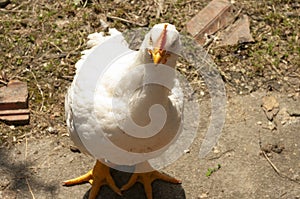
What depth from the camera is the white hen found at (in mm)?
2598

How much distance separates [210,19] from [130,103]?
2.08 m

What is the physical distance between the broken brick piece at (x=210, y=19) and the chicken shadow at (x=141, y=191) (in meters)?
1.45

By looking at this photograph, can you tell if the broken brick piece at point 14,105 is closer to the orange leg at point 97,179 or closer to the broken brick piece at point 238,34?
the orange leg at point 97,179

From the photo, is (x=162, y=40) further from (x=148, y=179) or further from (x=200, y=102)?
(x=200, y=102)

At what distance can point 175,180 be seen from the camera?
3.49 meters

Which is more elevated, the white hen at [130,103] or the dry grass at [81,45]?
the white hen at [130,103]

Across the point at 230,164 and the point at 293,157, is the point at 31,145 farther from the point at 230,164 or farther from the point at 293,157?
the point at 293,157

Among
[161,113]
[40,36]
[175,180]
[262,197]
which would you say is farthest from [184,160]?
[40,36]

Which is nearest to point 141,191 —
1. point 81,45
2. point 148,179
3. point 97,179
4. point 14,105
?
point 148,179

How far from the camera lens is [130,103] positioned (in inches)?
108

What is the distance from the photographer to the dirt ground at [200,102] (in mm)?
3506

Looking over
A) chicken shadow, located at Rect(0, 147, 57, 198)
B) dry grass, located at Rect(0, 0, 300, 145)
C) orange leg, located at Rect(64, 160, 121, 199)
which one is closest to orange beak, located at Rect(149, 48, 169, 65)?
orange leg, located at Rect(64, 160, 121, 199)

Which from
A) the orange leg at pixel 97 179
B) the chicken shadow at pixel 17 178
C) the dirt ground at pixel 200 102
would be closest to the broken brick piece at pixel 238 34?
the dirt ground at pixel 200 102

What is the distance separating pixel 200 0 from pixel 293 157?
1.77 metres
